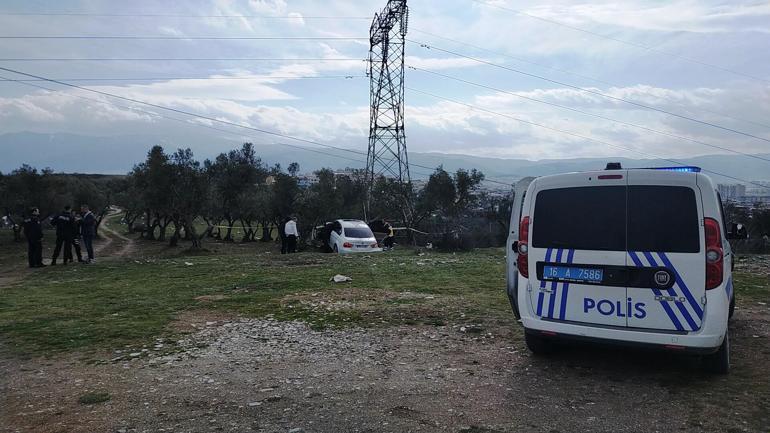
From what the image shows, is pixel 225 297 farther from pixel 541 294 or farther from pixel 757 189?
pixel 757 189

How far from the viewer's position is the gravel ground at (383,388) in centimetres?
430

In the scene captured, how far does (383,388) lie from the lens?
512cm

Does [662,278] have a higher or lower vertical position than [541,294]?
higher

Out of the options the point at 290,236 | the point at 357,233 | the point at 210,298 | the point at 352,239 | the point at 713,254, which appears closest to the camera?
the point at 713,254

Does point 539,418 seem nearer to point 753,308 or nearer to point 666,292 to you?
point 666,292

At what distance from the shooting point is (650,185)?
513 centimetres

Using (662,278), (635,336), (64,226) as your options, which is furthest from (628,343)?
(64,226)

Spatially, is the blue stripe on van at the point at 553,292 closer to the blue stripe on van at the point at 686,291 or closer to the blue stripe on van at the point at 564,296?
the blue stripe on van at the point at 564,296

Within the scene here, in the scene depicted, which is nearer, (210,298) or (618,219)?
(618,219)

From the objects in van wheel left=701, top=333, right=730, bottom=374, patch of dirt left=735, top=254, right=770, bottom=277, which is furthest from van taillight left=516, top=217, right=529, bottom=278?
patch of dirt left=735, top=254, right=770, bottom=277

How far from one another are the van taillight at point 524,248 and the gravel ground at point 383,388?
1.08 meters

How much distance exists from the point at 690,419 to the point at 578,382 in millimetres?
1139

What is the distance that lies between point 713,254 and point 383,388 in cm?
331

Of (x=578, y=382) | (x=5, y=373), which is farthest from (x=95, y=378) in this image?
(x=578, y=382)
